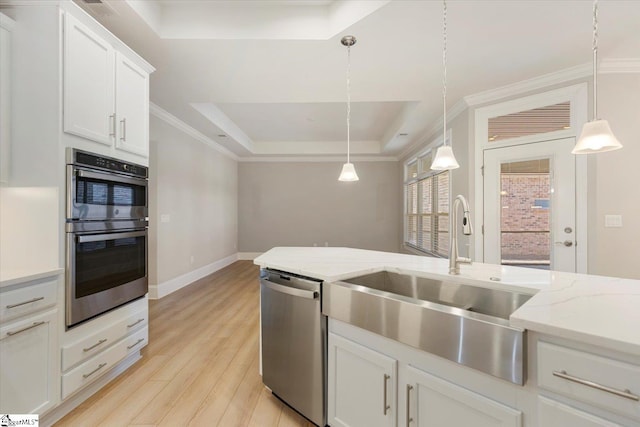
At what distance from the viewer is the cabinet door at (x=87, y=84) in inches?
68.1

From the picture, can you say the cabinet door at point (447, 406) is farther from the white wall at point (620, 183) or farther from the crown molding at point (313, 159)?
the crown molding at point (313, 159)

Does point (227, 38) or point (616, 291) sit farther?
point (227, 38)

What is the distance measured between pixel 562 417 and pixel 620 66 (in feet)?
12.0

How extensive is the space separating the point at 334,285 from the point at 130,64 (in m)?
2.32

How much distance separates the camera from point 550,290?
1254 millimetres

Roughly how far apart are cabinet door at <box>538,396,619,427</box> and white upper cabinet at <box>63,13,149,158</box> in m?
2.62

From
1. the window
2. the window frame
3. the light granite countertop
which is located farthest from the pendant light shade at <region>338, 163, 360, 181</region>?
the window

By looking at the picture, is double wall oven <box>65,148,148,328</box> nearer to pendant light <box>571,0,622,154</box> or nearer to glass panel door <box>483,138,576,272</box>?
pendant light <box>571,0,622,154</box>

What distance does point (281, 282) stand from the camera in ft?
5.91

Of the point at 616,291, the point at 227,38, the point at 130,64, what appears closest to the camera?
the point at 616,291

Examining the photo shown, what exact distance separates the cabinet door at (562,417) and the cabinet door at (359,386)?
53cm

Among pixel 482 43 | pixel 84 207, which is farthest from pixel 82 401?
pixel 482 43

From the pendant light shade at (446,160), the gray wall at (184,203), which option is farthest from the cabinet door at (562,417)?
the gray wall at (184,203)

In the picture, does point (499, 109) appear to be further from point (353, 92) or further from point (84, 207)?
point (84, 207)
